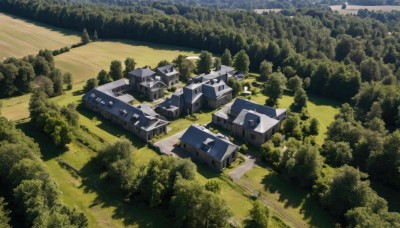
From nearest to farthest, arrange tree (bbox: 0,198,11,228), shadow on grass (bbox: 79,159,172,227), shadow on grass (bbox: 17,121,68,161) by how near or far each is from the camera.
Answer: tree (bbox: 0,198,11,228)
shadow on grass (bbox: 79,159,172,227)
shadow on grass (bbox: 17,121,68,161)

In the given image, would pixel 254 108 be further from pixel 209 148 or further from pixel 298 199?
pixel 298 199

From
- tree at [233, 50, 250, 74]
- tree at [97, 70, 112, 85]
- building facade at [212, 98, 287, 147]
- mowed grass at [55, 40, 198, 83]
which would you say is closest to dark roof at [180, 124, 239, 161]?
building facade at [212, 98, 287, 147]

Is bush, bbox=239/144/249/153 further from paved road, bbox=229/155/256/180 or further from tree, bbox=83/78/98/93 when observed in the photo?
tree, bbox=83/78/98/93

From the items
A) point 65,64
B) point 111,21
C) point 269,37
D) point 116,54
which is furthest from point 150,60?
point 269,37

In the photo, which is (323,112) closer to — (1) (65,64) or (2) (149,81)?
(2) (149,81)

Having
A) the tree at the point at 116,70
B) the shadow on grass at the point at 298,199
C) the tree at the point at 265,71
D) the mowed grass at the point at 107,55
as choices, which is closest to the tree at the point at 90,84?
the tree at the point at 116,70

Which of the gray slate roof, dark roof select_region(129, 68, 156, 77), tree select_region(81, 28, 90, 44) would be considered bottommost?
the gray slate roof

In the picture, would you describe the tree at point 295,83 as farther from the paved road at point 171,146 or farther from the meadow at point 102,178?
the paved road at point 171,146

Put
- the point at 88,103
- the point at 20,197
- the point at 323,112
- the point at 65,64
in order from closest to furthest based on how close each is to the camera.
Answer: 1. the point at 20,197
2. the point at 88,103
3. the point at 323,112
4. the point at 65,64
